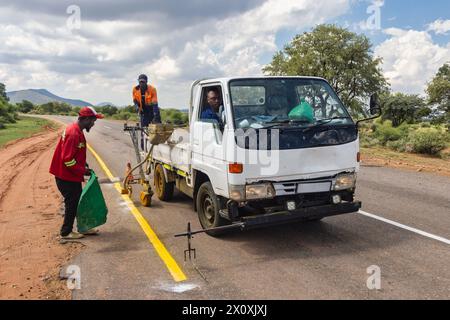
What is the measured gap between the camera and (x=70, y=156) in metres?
5.81

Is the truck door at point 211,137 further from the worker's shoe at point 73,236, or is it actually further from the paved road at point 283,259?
the worker's shoe at point 73,236

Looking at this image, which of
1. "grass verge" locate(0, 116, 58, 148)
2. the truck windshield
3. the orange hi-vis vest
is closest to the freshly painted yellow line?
the truck windshield

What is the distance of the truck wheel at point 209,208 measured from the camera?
5.54 meters

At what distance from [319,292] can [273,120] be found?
2.31m

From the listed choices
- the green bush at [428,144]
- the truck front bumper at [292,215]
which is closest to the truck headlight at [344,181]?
the truck front bumper at [292,215]

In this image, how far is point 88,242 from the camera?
5988mm

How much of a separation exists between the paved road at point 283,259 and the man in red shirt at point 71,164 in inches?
18.7

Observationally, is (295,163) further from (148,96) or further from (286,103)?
(148,96)

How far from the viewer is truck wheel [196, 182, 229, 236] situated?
218 inches

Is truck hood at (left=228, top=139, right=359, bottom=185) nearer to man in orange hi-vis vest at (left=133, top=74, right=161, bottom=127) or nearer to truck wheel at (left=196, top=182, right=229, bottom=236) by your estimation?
truck wheel at (left=196, top=182, right=229, bottom=236)

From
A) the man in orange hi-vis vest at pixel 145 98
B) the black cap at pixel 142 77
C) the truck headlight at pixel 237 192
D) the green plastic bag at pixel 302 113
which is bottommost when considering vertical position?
the truck headlight at pixel 237 192
